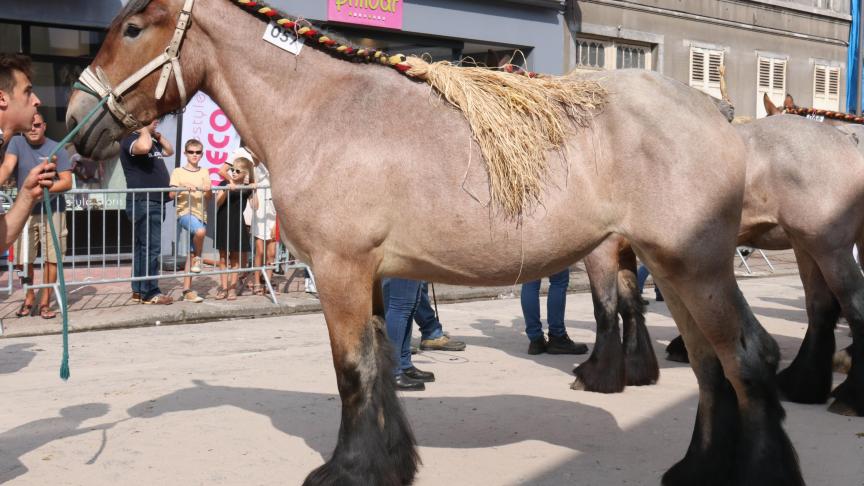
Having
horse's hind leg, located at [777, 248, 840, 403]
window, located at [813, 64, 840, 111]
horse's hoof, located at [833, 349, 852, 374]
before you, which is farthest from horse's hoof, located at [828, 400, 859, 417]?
window, located at [813, 64, 840, 111]

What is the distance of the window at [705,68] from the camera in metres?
22.0

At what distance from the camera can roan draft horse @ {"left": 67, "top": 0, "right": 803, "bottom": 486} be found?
4297 mm

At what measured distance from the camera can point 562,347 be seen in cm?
845

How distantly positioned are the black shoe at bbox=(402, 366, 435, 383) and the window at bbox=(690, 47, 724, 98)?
54.1 feet

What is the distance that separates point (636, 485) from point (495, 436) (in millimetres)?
1077

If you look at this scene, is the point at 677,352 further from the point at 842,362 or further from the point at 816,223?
the point at 816,223

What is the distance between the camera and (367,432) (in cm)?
445

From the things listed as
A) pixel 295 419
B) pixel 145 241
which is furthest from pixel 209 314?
pixel 295 419

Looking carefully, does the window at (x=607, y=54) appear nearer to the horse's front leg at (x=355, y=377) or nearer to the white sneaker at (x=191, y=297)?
the white sneaker at (x=191, y=297)

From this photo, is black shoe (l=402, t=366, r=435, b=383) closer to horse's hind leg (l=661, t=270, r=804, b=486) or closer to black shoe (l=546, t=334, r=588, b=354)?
black shoe (l=546, t=334, r=588, b=354)

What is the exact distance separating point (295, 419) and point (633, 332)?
9.33 feet

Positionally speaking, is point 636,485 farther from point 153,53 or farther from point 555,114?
point 153,53

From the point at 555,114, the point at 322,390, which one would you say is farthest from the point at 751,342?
the point at 322,390

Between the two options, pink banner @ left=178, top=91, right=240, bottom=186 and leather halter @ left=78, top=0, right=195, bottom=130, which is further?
pink banner @ left=178, top=91, right=240, bottom=186
